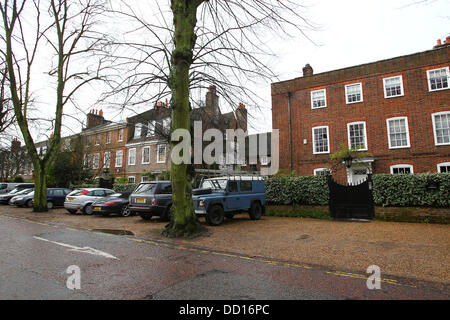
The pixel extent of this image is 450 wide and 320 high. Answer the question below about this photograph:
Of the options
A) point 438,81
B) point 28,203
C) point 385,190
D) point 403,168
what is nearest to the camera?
point 385,190

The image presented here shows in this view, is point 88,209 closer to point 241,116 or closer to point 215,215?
point 215,215

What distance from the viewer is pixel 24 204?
18.7 meters

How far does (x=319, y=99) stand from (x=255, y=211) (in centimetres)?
1320

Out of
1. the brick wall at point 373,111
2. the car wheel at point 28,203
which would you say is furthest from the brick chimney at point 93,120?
the brick wall at point 373,111

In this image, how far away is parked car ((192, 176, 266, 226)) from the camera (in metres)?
9.92

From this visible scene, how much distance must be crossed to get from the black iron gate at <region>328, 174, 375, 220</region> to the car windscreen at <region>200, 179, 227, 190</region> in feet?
17.2

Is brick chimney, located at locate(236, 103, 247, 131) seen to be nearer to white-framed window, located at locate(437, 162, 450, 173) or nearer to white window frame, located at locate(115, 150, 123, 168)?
white-framed window, located at locate(437, 162, 450, 173)

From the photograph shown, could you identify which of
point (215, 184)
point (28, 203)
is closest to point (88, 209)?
point (28, 203)

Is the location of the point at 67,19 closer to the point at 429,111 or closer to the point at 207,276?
the point at 207,276

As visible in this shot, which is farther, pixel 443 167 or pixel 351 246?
pixel 443 167

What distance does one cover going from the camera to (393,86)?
18641mm

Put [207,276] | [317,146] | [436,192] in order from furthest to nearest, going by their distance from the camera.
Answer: [317,146] → [436,192] → [207,276]
